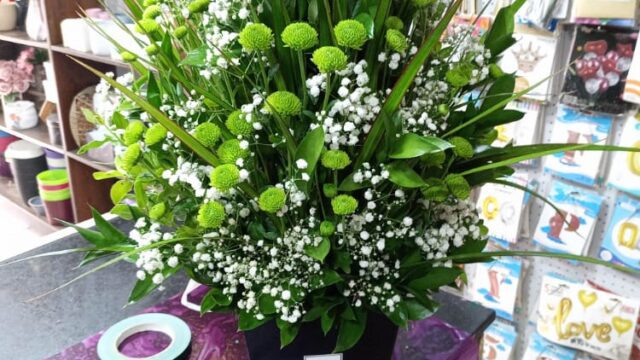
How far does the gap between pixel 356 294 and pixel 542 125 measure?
4.25ft

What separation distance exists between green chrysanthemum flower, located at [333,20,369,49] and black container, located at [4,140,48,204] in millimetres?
2776

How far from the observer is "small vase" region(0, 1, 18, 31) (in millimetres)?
2666

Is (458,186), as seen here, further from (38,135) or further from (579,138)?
(38,135)

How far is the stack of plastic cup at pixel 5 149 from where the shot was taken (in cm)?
312

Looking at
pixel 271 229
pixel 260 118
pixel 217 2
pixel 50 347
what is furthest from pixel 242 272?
pixel 50 347

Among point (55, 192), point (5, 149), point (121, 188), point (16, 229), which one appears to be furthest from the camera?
point (5, 149)

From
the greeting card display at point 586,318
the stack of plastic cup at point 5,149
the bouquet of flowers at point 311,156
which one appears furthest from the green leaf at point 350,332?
the stack of plastic cup at point 5,149

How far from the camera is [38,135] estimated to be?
2783 mm

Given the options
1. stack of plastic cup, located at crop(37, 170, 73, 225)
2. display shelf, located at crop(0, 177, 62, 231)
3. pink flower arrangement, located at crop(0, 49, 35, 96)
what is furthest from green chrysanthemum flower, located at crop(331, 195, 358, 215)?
pink flower arrangement, located at crop(0, 49, 35, 96)

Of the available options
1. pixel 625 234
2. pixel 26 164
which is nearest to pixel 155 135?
pixel 625 234

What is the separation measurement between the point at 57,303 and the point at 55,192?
184 cm

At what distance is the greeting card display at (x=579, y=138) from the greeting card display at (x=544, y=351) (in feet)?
1.87

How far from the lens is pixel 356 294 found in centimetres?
66

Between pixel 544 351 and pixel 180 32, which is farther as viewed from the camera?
pixel 544 351
